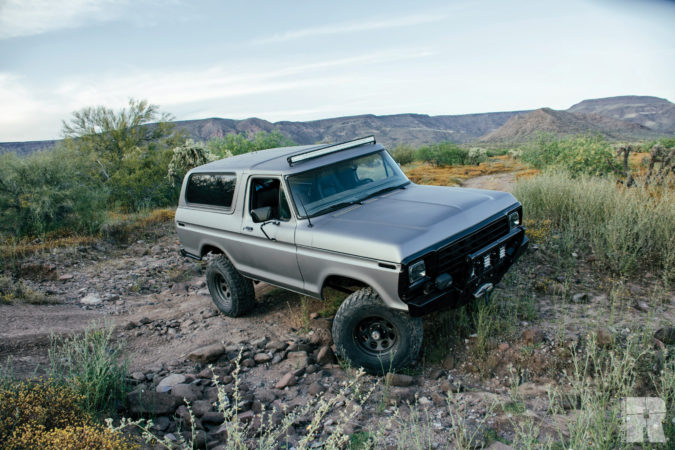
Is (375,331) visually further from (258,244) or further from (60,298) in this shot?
(60,298)

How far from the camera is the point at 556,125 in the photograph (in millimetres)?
79938

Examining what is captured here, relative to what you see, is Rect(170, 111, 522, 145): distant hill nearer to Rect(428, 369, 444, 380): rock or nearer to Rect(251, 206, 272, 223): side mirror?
Rect(251, 206, 272, 223): side mirror

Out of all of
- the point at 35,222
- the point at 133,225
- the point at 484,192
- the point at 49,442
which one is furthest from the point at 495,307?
the point at 35,222

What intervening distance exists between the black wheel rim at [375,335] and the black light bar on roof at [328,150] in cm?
190

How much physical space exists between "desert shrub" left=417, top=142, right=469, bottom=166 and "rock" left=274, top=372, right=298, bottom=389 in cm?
2864

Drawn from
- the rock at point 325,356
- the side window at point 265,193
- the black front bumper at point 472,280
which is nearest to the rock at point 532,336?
the black front bumper at point 472,280

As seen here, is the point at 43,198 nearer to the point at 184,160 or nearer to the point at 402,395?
the point at 184,160

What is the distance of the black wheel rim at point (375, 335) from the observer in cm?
402

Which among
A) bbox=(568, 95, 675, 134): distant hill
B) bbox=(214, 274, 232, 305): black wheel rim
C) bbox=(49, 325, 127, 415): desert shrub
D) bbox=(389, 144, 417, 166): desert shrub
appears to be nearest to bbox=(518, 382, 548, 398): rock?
bbox=(49, 325, 127, 415): desert shrub

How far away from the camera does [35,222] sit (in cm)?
1062

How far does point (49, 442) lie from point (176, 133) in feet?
72.5

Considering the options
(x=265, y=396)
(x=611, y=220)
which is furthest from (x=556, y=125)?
(x=265, y=396)

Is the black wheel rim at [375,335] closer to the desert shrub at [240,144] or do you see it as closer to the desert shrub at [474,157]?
the desert shrub at [240,144]

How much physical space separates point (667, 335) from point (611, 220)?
9.44ft
